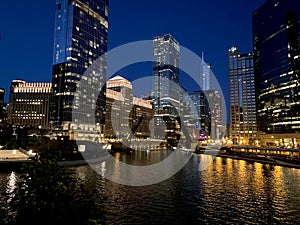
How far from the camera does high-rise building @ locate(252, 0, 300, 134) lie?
158000 mm

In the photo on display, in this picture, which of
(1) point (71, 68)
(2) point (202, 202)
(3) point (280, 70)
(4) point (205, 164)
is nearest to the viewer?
(2) point (202, 202)

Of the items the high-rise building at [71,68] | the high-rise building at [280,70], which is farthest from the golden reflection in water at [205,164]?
the high-rise building at [71,68]

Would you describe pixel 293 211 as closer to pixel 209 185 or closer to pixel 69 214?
pixel 209 185

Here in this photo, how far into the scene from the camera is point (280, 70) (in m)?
170

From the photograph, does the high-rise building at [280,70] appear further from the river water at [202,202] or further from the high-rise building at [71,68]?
the river water at [202,202]

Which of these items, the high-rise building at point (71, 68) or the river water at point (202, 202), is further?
the high-rise building at point (71, 68)

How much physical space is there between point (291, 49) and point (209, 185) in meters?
155

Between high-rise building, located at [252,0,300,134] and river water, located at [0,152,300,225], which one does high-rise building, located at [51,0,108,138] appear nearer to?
Result: high-rise building, located at [252,0,300,134]

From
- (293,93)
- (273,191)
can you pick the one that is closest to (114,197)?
(273,191)

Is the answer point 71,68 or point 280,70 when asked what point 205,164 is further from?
point 71,68

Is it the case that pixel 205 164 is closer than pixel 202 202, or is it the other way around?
pixel 202 202

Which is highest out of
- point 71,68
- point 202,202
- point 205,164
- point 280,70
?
point 71,68

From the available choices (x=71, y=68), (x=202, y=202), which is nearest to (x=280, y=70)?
(x=71, y=68)

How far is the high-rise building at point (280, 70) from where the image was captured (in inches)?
→ 6220
